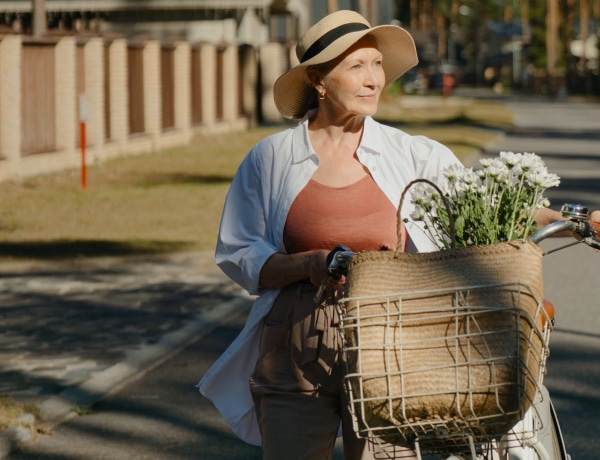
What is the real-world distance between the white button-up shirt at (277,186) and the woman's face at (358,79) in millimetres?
134

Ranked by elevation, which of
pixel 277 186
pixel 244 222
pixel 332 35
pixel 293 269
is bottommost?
pixel 293 269

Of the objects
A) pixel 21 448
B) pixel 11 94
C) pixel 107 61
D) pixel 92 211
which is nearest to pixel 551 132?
pixel 107 61

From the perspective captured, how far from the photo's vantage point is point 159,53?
29297 millimetres

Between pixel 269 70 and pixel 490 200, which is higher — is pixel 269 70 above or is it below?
below

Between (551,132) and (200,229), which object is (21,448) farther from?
(551,132)

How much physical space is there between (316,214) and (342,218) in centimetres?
7

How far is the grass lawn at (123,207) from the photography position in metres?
13.6

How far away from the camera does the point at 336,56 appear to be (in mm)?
3750

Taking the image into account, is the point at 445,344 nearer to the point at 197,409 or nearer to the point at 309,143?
the point at 309,143

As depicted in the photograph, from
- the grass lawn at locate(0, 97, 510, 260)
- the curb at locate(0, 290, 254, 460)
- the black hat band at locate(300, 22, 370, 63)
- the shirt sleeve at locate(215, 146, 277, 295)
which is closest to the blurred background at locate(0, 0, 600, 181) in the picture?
the grass lawn at locate(0, 97, 510, 260)

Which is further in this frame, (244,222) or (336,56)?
(244,222)

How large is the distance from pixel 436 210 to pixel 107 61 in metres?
22.8

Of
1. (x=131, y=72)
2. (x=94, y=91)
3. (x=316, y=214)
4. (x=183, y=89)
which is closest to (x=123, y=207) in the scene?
(x=94, y=91)

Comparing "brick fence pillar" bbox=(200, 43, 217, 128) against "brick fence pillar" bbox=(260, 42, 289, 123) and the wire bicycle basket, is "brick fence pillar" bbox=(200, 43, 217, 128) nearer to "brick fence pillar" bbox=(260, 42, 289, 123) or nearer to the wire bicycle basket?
"brick fence pillar" bbox=(260, 42, 289, 123)
